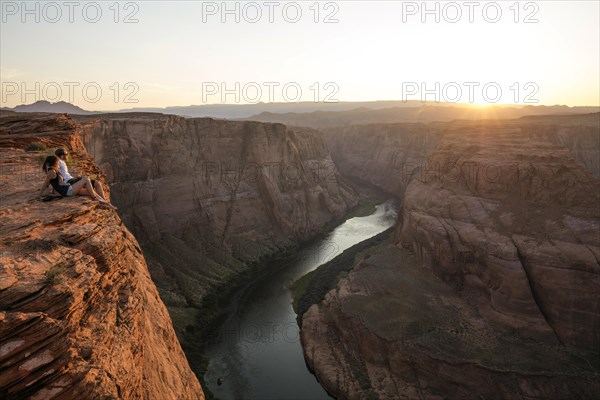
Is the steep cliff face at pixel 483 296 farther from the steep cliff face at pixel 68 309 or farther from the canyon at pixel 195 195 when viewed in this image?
the steep cliff face at pixel 68 309

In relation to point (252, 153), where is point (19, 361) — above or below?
below

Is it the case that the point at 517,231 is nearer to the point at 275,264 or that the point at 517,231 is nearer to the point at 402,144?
the point at 275,264

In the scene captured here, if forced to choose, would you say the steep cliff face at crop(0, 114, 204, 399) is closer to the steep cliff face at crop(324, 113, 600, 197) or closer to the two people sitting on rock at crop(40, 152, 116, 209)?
the two people sitting on rock at crop(40, 152, 116, 209)

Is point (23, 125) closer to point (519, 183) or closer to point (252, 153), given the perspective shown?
point (519, 183)

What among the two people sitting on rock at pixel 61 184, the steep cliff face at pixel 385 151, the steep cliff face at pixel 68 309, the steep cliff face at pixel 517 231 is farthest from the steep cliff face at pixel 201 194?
the steep cliff face at pixel 385 151

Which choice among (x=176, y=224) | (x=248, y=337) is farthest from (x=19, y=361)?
(x=176, y=224)

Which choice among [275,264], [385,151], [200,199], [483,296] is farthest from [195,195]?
[385,151]
